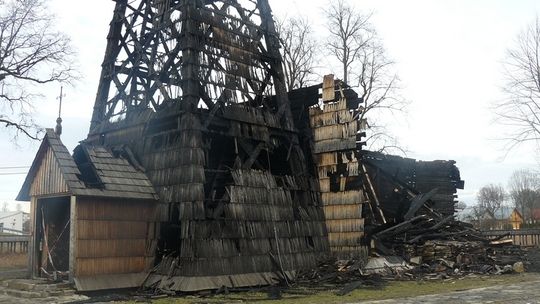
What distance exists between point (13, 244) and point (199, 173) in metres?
14.7

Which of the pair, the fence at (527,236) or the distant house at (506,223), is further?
the distant house at (506,223)

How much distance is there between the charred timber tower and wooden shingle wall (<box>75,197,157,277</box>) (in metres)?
0.41

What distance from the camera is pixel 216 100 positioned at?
758 inches

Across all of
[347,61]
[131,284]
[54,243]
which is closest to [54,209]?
[54,243]

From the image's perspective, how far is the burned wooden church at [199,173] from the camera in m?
17.0

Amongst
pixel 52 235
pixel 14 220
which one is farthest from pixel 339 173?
pixel 14 220

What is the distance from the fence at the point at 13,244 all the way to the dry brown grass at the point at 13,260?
23cm

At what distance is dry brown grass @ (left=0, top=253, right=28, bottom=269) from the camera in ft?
82.4

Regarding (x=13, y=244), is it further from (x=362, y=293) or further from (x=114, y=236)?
(x=362, y=293)

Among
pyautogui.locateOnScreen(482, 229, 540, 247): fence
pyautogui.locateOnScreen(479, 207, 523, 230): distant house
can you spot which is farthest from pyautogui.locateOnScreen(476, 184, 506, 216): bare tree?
pyautogui.locateOnScreen(482, 229, 540, 247): fence

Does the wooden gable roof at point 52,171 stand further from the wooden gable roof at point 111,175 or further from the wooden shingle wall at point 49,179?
the wooden gable roof at point 111,175

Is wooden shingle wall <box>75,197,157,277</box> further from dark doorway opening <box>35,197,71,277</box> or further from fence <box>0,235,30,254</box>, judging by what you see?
fence <box>0,235,30,254</box>

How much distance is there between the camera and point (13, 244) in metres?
26.4

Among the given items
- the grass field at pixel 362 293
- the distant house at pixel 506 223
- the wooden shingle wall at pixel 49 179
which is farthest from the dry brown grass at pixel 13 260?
the distant house at pixel 506 223
